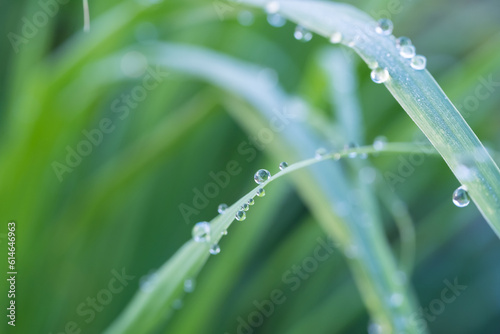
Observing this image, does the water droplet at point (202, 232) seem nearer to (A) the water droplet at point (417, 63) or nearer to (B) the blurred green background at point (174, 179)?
(A) the water droplet at point (417, 63)

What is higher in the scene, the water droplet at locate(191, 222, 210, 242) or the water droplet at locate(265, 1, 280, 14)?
the water droplet at locate(265, 1, 280, 14)

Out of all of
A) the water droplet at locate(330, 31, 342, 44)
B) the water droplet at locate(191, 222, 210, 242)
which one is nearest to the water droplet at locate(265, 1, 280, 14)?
the water droplet at locate(330, 31, 342, 44)

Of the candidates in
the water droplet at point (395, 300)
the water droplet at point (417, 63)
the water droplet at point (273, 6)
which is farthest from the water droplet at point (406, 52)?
the water droplet at point (395, 300)

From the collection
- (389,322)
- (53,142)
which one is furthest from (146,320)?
(53,142)

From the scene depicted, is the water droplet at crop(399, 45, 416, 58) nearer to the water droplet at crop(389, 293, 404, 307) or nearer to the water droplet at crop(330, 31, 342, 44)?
the water droplet at crop(330, 31, 342, 44)

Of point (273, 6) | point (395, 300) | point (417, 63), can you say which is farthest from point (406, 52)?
point (395, 300)

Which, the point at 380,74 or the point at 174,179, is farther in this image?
the point at 174,179

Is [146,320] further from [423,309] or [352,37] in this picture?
[423,309]

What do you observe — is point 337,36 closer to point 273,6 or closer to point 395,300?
point 273,6
